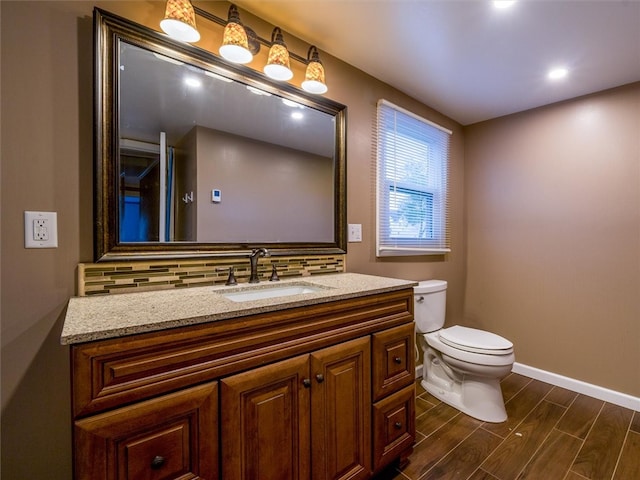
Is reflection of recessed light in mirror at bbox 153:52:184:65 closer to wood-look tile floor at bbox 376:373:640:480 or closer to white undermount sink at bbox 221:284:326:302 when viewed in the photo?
white undermount sink at bbox 221:284:326:302

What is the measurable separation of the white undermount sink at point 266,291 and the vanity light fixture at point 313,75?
1058 millimetres

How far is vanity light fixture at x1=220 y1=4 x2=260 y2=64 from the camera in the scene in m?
1.24

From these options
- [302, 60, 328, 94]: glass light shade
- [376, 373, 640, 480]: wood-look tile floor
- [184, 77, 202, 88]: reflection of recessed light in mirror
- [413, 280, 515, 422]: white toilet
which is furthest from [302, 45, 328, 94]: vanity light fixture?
[376, 373, 640, 480]: wood-look tile floor

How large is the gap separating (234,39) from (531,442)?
2546mm

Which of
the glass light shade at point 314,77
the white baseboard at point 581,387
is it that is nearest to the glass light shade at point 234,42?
the glass light shade at point 314,77

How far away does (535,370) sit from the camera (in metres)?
2.34

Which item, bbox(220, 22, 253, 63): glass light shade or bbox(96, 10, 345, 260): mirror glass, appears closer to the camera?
bbox(96, 10, 345, 260): mirror glass

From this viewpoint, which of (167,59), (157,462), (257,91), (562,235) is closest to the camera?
(157,462)

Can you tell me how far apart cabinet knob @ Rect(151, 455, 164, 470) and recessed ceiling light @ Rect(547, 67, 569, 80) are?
2754 mm

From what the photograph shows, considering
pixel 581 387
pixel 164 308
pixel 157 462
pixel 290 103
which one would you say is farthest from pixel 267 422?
pixel 581 387

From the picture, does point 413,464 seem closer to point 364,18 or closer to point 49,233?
point 49,233

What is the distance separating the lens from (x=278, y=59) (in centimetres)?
138

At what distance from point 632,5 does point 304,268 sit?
6.59 feet

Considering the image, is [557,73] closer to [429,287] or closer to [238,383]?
[429,287]
